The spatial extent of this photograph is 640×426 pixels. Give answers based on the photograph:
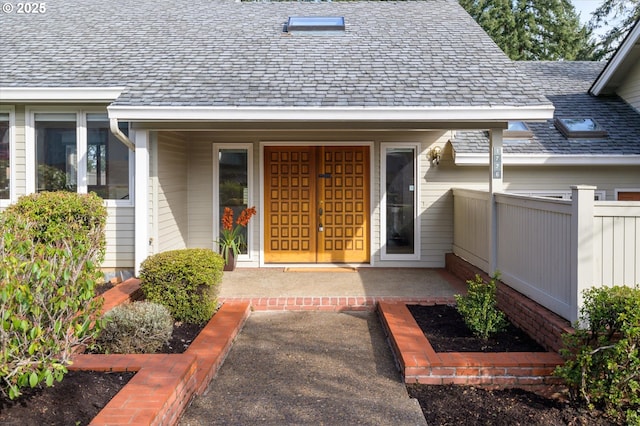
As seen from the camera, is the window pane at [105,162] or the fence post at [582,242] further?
the window pane at [105,162]

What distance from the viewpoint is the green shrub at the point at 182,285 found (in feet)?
17.7

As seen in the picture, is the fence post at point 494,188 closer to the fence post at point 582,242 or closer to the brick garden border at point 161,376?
the fence post at point 582,242

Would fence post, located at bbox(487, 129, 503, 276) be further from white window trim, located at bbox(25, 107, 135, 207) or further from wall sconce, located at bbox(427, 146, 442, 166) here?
white window trim, located at bbox(25, 107, 135, 207)

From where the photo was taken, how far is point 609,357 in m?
3.59

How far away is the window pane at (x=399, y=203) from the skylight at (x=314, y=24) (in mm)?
2688

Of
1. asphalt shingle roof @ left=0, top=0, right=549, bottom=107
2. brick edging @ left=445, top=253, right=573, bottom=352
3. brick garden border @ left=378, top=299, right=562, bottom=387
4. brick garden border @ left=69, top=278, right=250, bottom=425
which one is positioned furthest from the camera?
asphalt shingle roof @ left=0, top=0, right=549, bottom=107

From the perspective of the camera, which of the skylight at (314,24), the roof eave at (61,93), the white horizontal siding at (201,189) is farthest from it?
the skylight at (314,24)

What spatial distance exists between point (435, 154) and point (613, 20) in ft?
58.6

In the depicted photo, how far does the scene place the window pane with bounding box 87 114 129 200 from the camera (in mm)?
7461

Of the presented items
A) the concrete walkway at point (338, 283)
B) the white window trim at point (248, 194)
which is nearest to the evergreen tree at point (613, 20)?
the concrete walkway at point (338, 283)

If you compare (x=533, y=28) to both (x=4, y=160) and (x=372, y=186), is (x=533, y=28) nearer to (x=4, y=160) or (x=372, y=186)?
(x=372, y=186)

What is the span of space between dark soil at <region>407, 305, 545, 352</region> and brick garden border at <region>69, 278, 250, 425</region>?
Answer: 2.05m

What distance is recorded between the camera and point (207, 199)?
912cm

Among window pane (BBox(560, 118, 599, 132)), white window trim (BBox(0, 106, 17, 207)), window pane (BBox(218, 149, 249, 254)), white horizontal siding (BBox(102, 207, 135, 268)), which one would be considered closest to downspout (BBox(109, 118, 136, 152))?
white horizontal siding (BBox(102, 207, 135, 268))
